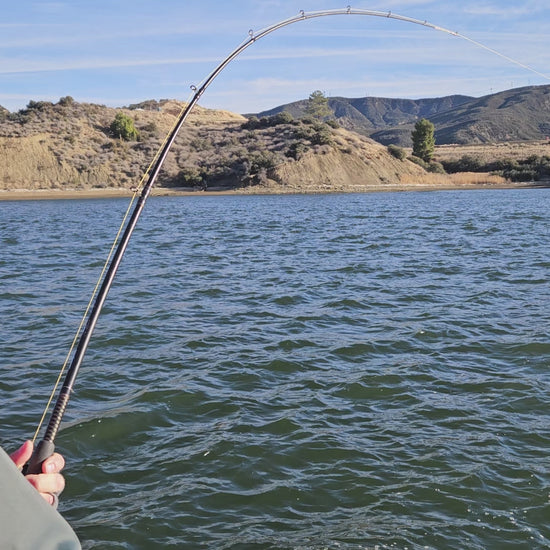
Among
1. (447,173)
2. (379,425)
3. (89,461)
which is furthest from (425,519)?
(447,173)

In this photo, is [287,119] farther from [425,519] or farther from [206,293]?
[425,519]

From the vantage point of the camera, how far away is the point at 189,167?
75.6m

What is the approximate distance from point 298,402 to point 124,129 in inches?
3146

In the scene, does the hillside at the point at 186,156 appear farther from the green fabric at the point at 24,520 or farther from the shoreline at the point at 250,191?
the green fabric at the point at 24,520

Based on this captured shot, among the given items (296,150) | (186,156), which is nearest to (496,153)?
(296,150)

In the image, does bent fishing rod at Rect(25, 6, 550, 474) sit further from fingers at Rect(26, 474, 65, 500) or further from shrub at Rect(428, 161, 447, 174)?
shrub at Rect(428, 161, 447, 174)

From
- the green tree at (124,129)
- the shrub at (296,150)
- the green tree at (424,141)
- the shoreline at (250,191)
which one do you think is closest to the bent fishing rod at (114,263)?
the shoreline at (250,191)

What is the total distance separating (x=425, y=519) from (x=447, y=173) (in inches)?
3269

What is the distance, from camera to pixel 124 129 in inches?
3287

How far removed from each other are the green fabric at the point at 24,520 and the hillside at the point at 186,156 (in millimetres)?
69229

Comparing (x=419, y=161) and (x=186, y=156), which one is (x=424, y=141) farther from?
(x=186, y=156)

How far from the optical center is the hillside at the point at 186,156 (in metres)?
72.3

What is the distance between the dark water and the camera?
5.66m

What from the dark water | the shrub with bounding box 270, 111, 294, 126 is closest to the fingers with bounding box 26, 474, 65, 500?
the dark water
